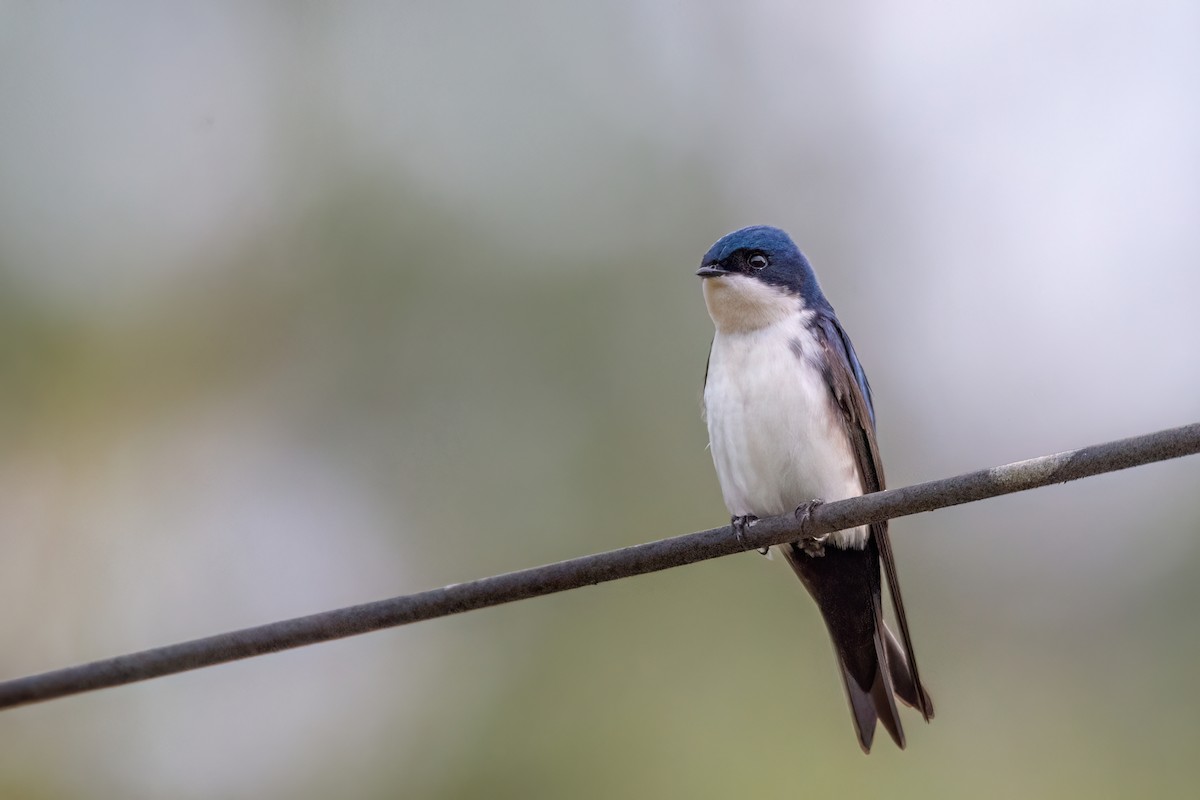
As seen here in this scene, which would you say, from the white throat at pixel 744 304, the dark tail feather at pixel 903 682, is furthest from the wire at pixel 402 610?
the white throat at pixel 744 304

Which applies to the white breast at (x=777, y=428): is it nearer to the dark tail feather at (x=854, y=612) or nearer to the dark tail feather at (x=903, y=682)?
the dark tail feather at (x=854, y=612)

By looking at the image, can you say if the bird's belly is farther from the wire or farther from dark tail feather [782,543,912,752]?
Result: the wire

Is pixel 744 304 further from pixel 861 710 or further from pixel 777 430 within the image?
pixel 861 710

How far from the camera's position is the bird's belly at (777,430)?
3639 mm

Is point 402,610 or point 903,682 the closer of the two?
point 402,610

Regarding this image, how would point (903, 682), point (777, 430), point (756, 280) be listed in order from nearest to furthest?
point (903, 682) < point (777, 430) < point (756, 280)

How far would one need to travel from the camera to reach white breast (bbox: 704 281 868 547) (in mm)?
3639

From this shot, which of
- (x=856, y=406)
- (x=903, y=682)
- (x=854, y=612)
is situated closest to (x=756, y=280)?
(x=856, y=406)

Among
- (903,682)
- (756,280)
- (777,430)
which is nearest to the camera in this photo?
(903,682)

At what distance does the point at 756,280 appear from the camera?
3.91 meters

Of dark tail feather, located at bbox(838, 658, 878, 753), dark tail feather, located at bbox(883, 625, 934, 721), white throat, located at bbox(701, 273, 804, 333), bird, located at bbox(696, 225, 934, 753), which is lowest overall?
dark tail feather, located at bbox(838, 658, 878, 753)

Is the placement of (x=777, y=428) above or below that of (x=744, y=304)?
below

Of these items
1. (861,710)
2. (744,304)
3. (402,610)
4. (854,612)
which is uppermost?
(744,304)

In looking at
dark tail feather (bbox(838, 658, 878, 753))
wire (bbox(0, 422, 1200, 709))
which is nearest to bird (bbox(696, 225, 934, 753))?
dark tail feather (bbox(838, 658, 878, 753))
